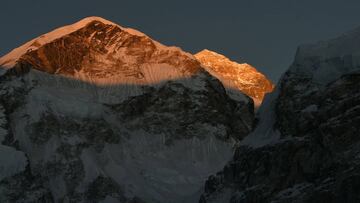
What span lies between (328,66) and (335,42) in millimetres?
4480

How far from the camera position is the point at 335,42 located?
484 ft

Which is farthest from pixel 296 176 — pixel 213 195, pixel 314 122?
pixel 213 195

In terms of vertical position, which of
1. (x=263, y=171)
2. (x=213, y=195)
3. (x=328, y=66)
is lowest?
(x=213, y=195)

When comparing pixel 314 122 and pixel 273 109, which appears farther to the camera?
A: pixel 273 109

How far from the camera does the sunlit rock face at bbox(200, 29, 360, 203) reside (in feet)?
427

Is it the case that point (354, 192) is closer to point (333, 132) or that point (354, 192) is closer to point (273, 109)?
point (333, 132)

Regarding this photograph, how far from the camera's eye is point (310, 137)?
137m

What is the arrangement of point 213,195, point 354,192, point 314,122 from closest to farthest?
point 354,192
point 314,122
point 213,195

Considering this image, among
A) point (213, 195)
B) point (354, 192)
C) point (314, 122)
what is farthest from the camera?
point (213, 195)

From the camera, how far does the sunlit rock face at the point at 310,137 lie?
130m

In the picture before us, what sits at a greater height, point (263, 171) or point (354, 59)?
point (354, 59)

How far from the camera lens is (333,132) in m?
133

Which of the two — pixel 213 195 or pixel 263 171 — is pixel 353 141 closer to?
pixel 263 171

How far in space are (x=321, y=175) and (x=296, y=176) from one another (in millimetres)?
5395
